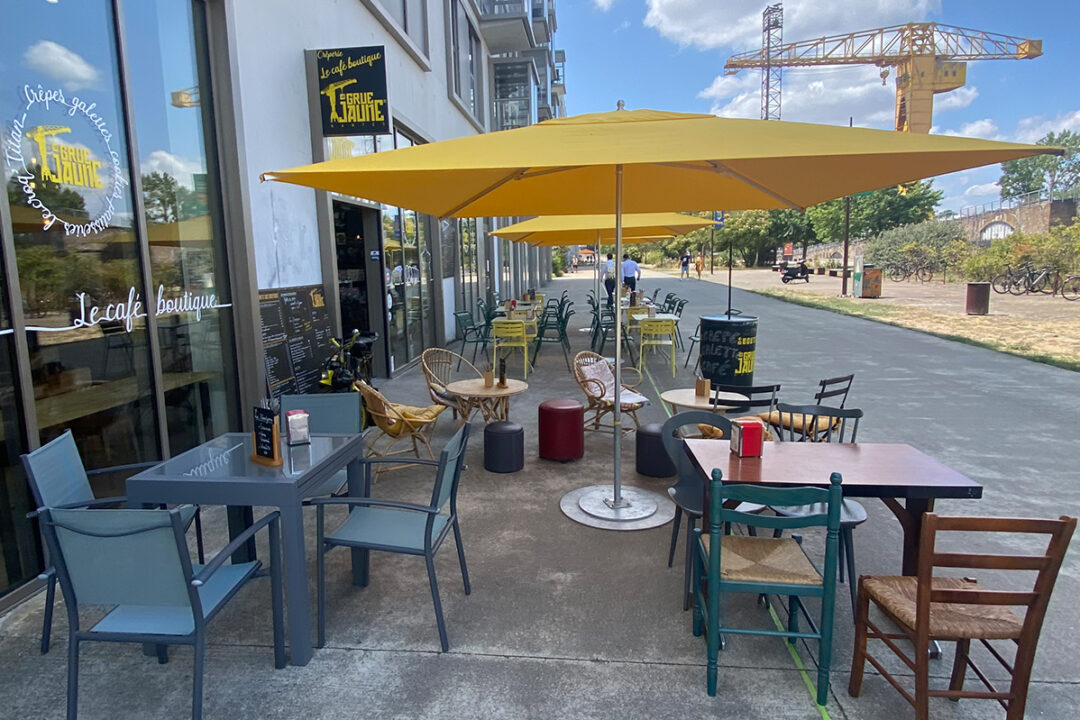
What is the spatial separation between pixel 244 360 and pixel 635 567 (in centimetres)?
376

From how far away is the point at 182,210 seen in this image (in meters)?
4.80

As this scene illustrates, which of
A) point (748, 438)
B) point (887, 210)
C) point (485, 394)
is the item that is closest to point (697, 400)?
point (485, 394)

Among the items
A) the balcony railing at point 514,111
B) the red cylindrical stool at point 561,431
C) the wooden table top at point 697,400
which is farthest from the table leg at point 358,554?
the balcony railing at point 514,111

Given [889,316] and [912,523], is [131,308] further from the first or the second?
[889,316]

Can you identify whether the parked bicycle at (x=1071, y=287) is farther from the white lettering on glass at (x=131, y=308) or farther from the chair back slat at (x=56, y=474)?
the chair back slat at (x=56, y=474)

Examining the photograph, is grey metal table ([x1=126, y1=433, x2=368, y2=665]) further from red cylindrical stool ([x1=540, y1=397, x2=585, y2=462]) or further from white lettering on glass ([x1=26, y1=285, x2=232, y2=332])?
red cylindrical stool ([x1=540, y1=397, x2=585, y2=462])

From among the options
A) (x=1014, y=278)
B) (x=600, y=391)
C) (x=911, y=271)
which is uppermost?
(x=911, y=271)

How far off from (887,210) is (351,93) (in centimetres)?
5700

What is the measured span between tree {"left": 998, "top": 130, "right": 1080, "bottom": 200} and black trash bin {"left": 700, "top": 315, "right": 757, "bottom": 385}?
7808cm

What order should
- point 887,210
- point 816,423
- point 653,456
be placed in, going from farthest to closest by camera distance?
1. point 887,210
2. point 653,456
3. point 816,423

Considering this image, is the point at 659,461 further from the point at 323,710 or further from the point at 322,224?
the point at 322,224

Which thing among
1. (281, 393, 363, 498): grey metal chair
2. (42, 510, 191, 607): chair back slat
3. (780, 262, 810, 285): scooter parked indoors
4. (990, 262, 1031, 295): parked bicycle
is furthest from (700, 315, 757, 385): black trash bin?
(780, 262, 810, 285): scooter parked indoors

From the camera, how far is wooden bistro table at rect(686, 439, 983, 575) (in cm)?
277

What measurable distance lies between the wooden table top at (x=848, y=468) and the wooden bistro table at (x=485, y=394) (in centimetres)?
257
